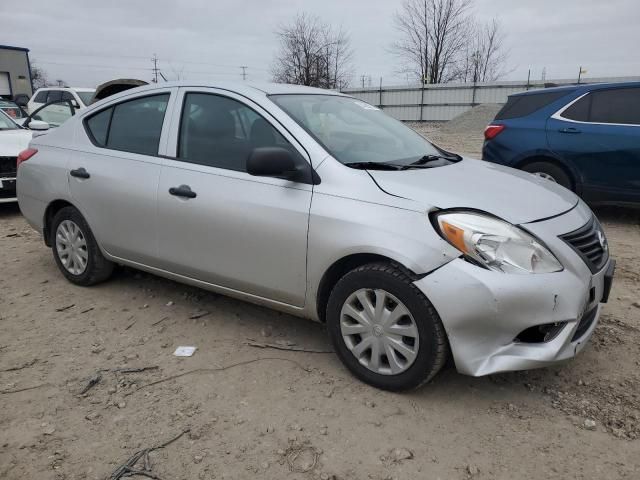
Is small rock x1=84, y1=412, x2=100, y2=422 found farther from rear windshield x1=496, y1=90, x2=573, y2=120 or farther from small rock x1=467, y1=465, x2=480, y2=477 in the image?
rear windshield x1=496, y1=90, x2=573, y2=120

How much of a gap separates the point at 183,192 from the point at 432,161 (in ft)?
5.34

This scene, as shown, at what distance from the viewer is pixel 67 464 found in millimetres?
2373

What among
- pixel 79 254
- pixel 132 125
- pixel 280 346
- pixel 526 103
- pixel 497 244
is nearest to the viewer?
pixel 497 244

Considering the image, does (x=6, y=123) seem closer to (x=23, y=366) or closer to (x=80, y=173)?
(x=80, y=173)

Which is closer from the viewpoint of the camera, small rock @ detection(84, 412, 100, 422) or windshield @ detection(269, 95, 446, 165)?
small rock @ detection(84, 412, 100, 422)

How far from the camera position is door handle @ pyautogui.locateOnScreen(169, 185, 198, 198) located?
3.39 meters

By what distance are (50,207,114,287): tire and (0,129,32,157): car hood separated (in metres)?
3.33

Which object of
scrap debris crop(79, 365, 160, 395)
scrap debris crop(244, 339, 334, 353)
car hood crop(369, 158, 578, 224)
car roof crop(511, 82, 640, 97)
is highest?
car roof crop(511, 82, 640, 97)

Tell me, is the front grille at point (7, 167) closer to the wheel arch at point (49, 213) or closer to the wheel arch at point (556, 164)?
the wheel arch at point (49, 213)

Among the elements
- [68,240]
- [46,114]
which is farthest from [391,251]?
[46,114]

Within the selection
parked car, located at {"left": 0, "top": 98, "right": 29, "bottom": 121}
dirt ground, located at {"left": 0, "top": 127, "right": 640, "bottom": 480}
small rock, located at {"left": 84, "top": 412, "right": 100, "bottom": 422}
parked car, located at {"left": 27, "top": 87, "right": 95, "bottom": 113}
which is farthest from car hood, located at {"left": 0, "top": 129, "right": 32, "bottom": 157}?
parked car, located at {"left": 0, "top": 98, "right": 29, "bottom": 121}

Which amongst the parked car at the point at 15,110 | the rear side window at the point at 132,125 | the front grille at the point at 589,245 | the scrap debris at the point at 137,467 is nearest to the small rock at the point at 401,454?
the scrap debris at the point at 137,467

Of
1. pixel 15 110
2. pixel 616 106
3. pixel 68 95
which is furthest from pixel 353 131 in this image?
pixel 15 110

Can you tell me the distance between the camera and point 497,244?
2557mm
